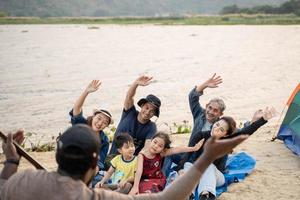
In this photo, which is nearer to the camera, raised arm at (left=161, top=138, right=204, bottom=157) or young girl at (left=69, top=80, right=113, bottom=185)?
raised arm at (left=161, top=138, right=204, bottom=157)

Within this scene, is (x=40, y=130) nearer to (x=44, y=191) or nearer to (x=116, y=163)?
(x=116, y=163)

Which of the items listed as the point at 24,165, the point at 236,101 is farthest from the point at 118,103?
the point at 24,165

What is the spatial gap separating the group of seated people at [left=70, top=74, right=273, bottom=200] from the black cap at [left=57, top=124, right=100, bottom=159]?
2.72 m

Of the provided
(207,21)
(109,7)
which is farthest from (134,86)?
(109,7)

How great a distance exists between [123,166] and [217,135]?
1.15 meters

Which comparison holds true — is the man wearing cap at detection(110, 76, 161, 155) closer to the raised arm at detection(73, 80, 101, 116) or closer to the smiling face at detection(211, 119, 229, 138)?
the raised arm at detection(73, 80, 101, 116)

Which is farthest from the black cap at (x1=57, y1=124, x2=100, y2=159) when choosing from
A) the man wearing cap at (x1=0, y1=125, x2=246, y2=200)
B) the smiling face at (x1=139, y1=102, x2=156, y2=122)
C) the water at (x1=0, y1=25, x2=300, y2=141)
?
→ the water at (x1=0, y1=25, x2=300, y2=141)

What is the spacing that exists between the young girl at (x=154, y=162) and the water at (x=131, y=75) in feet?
14.3

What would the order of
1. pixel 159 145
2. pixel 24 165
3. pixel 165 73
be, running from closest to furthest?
1. pixel 159 145
2. pixel 24 165
3. pixel 165 73

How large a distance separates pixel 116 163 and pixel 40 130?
4.64 meters

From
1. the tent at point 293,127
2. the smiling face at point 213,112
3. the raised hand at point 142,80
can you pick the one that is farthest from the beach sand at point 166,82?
the raised hand at point 142,80

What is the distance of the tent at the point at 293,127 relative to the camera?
292 inches

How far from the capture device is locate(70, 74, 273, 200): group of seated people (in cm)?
519

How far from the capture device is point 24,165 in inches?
265
